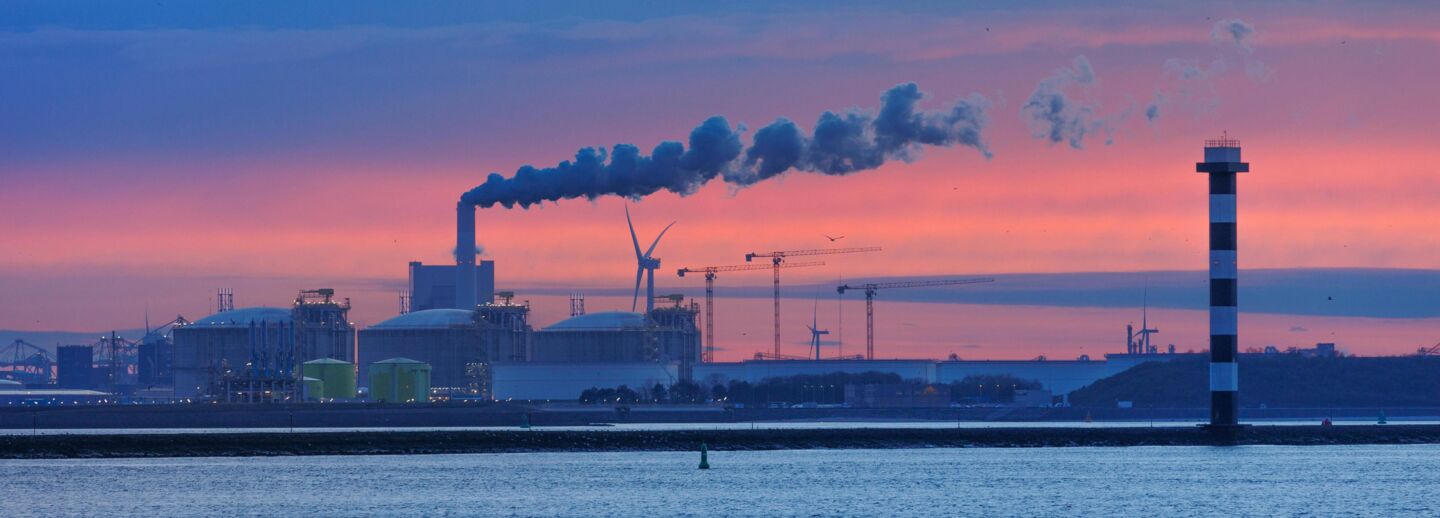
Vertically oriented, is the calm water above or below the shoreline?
below

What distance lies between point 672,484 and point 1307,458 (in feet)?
135

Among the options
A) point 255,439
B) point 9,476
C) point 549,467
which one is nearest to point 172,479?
point 9,476

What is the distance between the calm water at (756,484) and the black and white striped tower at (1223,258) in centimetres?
504

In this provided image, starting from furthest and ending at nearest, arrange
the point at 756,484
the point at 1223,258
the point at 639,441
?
1. the point at 639,441
2. the point at 1223,258
3. the point at 756,484

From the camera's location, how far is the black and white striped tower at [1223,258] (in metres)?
112

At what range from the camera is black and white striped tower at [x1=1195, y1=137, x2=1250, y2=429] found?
112 m

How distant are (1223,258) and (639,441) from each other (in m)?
38.4

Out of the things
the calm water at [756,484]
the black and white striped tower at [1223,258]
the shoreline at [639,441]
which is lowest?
the calm water at [756,484]

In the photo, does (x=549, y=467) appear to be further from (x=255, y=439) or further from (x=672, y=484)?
(x=255, y=439)

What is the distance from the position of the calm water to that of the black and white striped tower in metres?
5.04

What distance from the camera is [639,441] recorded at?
132 meters

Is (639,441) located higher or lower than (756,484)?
higher

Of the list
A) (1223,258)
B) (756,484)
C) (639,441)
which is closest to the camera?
(756,484)

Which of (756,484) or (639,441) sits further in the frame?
(639,441)
